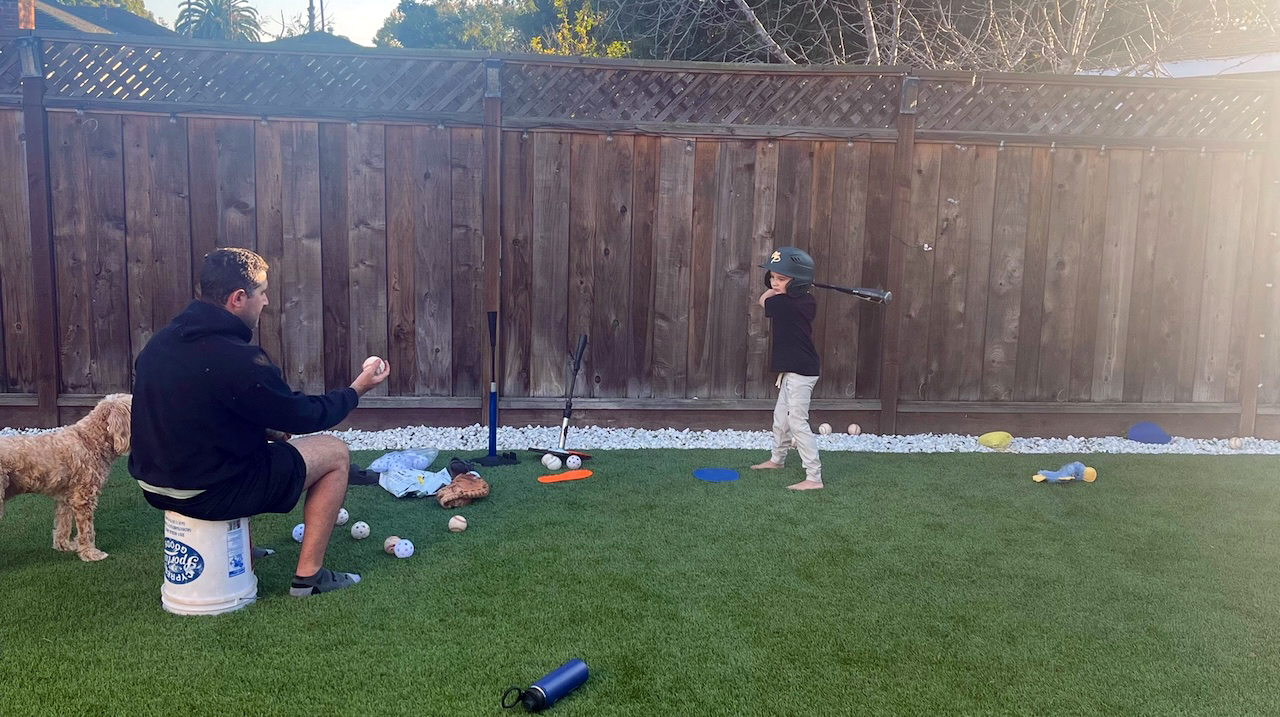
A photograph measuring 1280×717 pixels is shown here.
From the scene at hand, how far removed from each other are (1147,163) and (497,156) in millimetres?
4729

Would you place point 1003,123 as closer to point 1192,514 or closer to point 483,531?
point 1192,514

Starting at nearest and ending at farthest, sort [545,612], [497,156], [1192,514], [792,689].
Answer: [792,689] → [545,612] → [1192,514] → [497,156]

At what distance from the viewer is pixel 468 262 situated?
6.45 metres

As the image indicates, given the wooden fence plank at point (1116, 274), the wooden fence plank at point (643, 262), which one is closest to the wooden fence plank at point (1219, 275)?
the wooden fence plank at point (1116, 274)

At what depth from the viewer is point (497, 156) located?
20.7ft

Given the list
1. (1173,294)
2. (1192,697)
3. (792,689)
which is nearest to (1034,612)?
(1192,697)

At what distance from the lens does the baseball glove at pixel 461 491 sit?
4.77 meters

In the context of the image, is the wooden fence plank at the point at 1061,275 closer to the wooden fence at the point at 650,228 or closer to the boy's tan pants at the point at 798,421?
the wooden fence at the point at 650,228

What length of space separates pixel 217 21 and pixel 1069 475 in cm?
3082

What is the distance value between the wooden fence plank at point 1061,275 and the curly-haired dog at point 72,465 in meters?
6.00

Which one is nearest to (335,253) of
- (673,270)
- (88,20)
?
(673,270)

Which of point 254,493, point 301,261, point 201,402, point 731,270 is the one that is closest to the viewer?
point 201,402

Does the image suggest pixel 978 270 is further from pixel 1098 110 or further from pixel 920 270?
pixel 1098 110

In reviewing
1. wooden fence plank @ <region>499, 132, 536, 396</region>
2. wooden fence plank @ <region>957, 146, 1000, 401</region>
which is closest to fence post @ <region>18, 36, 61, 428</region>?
wooden fence plank @ <region>499, 132, 536, 396</region>
